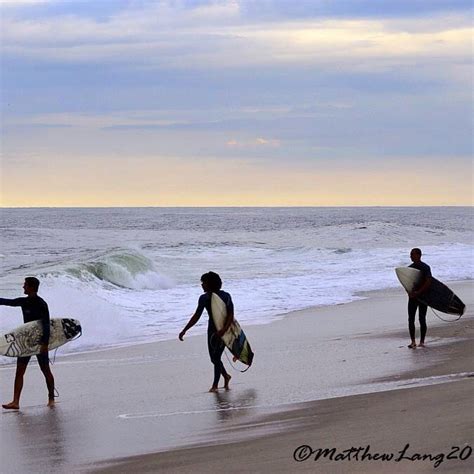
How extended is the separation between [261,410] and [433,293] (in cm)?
612

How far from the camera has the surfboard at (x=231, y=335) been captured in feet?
35.5

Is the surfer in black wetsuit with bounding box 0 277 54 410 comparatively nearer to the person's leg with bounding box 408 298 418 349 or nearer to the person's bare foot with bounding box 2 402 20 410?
the person's bare foot with bounding box 2 402 20 410

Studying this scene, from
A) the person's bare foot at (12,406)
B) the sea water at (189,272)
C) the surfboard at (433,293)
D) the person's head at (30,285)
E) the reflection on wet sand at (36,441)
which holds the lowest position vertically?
the sea water at (189,272)

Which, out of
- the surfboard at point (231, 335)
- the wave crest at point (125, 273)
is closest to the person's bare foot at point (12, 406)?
the surfboard at point (231, 335)

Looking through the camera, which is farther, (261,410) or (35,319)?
(35,319)

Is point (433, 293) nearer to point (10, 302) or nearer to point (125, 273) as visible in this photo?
point (10, 302)

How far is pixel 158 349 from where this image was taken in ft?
45.7

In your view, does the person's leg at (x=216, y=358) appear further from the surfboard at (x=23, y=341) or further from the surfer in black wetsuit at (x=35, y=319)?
the surfboard at (x=23, y=341)

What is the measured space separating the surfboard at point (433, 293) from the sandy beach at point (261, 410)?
37cm

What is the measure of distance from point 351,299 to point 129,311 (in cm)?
467

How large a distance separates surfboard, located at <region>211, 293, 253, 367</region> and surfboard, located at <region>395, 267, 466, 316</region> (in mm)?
3196

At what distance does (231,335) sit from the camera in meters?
11.1

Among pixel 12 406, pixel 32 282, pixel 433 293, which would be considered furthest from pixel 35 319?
pixel 433 293

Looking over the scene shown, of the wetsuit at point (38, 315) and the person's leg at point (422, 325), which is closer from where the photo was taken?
the wetsuit at point (38, 315)
